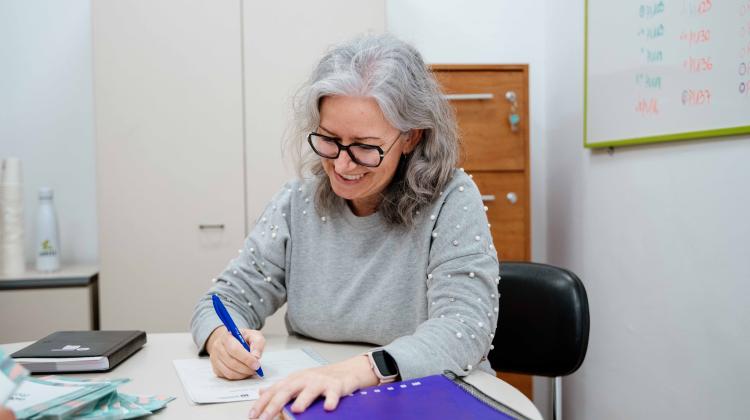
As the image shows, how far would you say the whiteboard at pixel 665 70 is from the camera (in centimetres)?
156

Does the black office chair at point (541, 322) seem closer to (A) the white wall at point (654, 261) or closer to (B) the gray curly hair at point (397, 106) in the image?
(B) the gray curly hair at point (397, 106)

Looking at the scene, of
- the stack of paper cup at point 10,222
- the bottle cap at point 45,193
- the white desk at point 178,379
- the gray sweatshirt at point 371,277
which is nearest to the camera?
the white desk at point 178,379

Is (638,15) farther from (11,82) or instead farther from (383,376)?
(11,82)

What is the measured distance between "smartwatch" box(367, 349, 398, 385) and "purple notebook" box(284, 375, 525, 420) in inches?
2.2

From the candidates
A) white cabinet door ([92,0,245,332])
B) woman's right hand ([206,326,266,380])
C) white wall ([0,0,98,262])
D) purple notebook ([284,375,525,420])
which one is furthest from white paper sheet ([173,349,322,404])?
white wall ([0,0,98,262])

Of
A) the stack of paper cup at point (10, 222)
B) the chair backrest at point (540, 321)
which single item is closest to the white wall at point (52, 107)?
the stack of paper cup at point (10, 222)

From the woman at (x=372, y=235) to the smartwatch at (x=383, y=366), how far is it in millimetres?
55

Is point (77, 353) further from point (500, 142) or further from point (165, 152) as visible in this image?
point (500, 142)

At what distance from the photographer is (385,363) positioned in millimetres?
964

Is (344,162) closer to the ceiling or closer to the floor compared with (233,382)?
closer to the ceiling

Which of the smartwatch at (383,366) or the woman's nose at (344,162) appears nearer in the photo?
the smartwatch at (383,366)

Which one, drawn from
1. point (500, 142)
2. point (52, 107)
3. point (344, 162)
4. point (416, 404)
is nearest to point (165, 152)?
point (52, 107)

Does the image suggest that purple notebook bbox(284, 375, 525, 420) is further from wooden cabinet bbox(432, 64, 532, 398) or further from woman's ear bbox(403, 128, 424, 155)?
wooden cabinet bbox(432, 64, 532, 398)

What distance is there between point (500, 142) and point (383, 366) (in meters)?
1.75
